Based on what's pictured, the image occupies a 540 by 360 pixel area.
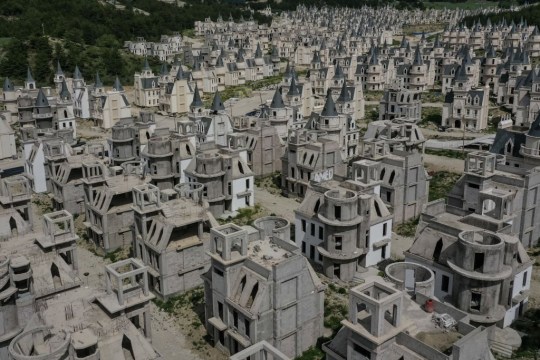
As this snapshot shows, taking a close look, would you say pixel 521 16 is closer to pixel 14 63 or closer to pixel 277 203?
pixel 14 63

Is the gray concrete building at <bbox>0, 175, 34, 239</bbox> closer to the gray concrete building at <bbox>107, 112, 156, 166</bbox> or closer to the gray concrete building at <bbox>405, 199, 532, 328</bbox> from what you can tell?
the gray concrete building at <bbox>107, 112, 156, 166</bbox>

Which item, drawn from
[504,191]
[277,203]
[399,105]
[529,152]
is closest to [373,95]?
[399,105]

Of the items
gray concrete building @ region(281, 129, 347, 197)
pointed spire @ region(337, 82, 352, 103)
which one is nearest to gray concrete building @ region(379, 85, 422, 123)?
pointed spire @ region(337, 82, 352, 103)

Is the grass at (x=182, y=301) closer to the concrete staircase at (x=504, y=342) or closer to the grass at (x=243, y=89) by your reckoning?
the concrete staircase at (x=504, y=342)

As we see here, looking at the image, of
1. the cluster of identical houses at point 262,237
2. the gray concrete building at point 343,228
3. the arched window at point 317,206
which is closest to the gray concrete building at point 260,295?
the cluster of identical houses at point 262,237

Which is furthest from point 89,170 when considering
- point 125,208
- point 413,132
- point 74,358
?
point 413,132

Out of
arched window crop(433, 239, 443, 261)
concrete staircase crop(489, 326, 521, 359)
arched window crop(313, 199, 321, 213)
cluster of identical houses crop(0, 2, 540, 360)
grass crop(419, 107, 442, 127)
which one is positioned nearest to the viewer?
cluster of identical houses crop(0, 2, 540, 360)

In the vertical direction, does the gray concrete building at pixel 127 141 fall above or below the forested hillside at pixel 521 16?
below
